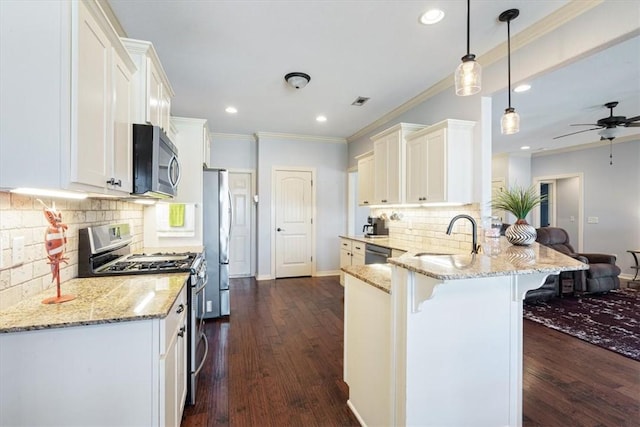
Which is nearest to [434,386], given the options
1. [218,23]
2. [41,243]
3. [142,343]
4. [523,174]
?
[142,343]

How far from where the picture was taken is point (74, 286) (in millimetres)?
1732

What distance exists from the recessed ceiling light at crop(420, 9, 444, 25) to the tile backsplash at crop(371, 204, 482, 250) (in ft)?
5.66

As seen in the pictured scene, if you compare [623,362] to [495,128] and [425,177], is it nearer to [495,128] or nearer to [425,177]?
[425,177]

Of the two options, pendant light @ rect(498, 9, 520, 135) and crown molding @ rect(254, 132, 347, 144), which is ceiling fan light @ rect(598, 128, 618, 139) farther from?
crown molding @ rect(254, 132, 347, 144)

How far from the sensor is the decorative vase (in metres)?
2.06

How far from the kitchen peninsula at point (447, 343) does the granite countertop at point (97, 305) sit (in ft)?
3.52

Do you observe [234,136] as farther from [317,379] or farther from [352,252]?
[317,379]

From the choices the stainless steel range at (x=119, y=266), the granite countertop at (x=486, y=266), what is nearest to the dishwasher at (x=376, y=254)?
the granite countertop at (x=486, y=266)

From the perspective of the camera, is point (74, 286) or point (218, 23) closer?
point (74, 286)

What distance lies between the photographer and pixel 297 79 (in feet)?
10.8

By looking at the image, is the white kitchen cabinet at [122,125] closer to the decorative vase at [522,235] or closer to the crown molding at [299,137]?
the decorative vase at [522,235]

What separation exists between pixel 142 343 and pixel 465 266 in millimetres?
1410

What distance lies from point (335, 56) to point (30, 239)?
8.60 feet

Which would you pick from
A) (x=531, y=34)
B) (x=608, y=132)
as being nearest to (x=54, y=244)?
(x=531, y=34)
